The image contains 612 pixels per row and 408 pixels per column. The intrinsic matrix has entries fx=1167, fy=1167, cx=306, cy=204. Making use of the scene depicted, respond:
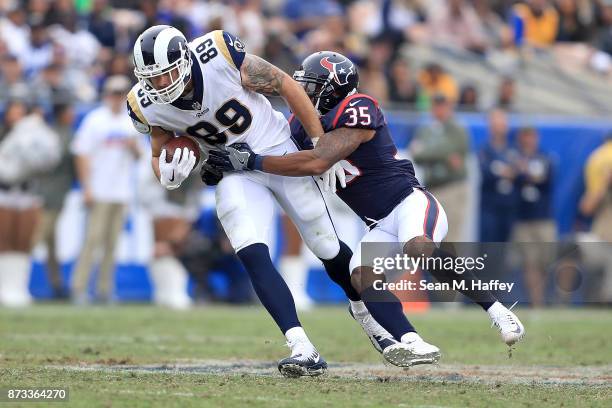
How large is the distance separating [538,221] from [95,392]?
8270 mm

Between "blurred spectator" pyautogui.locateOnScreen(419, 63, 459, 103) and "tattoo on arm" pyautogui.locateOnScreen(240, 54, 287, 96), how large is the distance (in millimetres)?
7987

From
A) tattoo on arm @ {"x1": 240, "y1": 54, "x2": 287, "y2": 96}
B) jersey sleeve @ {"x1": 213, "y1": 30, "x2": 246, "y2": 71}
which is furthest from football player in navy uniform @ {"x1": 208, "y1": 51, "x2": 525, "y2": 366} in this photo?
jersey sleeve @ {"x1": 213, "y1": 30, "x2": 246, "y2": 71}

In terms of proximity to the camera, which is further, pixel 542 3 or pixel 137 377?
pixel 542 3

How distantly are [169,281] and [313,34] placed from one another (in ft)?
14.6

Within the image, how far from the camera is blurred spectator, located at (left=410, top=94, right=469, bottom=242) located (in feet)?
41.6

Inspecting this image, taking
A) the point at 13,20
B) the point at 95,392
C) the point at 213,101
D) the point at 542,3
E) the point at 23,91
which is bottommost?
the point at 95,392

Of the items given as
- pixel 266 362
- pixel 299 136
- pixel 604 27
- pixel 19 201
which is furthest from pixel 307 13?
pixel 266 362

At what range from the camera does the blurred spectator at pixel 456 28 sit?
53.8 feet

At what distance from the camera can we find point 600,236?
12875mm

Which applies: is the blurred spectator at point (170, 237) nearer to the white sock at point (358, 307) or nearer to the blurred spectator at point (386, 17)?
the blurred spectator at point (386, 17)

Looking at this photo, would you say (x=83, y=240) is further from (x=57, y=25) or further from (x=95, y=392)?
(x=95, y=392)

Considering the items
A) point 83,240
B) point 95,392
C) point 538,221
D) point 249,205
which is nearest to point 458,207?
point 538,221

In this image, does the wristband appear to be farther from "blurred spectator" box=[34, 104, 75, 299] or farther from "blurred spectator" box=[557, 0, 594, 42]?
"blurred spectator" box=[557, 0, 594, 42]

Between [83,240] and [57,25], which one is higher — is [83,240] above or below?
below
